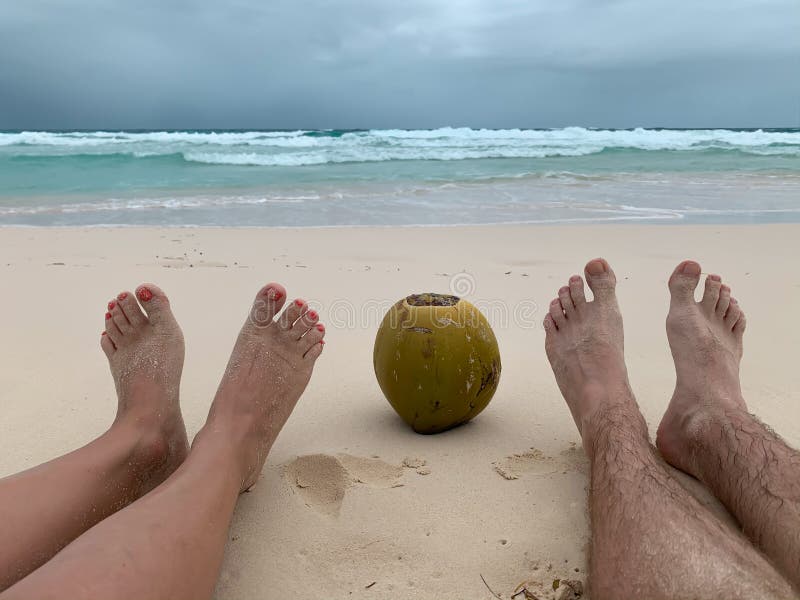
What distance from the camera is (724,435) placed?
173 centimetres

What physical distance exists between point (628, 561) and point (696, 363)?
3.31 feet

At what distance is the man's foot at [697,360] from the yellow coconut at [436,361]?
56 cm

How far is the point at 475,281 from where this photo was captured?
4121 millimetres

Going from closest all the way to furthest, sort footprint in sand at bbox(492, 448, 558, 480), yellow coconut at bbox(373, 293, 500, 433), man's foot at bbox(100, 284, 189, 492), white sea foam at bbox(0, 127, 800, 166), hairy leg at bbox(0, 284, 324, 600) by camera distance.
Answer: hairy leg at bbox(0, 284, 324, 600), man's foot at bbox(100, 284, 189, 492), footprint in sand at bbox(492, 448, 558, 480), yellow coconut at bbox(373, 293, 500, 433), white sea foam at bbox(0, 127, 800, 166)

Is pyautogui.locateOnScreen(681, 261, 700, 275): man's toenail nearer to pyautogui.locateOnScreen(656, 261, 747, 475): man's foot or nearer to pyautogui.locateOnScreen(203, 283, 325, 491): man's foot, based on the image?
pyautogui.locateOnScreen(656, 261, 747, 475): man's foot

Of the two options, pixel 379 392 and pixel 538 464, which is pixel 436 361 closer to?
pixel 538 464

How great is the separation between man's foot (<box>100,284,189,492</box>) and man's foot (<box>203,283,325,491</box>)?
0.45 ft

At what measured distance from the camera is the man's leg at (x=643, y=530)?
1.21 meters

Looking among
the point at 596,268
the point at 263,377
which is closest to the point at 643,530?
the point at 263,377

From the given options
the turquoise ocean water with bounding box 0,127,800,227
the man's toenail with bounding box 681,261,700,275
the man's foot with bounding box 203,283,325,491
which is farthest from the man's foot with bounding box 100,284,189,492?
the turquoise ocean water with bounding box 0,127,800,227

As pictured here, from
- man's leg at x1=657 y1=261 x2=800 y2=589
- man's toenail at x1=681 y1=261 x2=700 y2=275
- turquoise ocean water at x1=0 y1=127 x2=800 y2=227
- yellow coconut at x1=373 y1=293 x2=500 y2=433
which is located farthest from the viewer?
turquoise ocean water at x1=0 y1=127 x2=800 y2=227

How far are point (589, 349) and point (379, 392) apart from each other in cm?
80

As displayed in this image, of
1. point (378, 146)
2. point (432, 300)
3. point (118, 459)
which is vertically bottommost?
point (118, 459)

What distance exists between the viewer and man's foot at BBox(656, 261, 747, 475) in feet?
6.23
